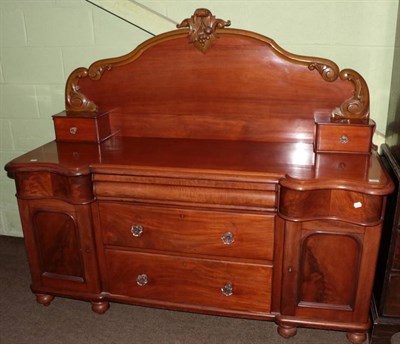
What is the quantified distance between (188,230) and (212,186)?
258 mm

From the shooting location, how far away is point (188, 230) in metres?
1.93

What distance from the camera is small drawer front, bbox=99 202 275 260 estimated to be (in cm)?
186

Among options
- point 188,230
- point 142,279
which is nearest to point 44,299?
point 142,279

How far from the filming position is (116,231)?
6.61 feet

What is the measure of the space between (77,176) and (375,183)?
128cm

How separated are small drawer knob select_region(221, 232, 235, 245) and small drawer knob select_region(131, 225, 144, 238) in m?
0.39

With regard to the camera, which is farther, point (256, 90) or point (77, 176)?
point (256, 90)

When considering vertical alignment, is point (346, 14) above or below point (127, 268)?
above

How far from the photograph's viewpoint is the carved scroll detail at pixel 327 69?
2041mm

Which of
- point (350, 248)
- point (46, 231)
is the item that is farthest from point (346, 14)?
point (46, 231)

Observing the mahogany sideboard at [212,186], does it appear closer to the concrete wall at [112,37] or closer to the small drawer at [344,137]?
the small drawer at [344,137]

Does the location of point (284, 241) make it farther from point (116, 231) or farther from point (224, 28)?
point (224, 28)

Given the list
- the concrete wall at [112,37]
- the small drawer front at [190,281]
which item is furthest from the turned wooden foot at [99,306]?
the concrete wall at [112,37]

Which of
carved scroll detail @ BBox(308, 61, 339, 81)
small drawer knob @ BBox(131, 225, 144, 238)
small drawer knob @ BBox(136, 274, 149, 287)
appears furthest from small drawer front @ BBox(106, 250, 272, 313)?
carved scroll detail @ BBox(308, 61, 339, 81)
